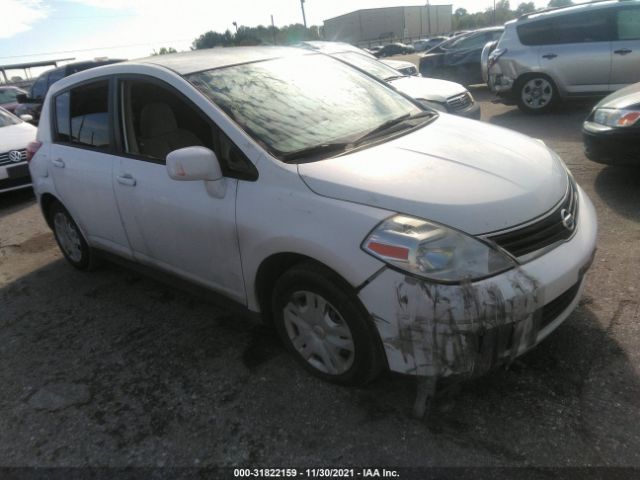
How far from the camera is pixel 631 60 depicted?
7785 millimetres

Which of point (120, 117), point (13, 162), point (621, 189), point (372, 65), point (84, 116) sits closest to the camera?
point (120, 117)

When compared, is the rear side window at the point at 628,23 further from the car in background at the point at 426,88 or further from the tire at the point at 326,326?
the tire at the point at 326,326

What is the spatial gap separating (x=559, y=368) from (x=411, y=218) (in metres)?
1.17

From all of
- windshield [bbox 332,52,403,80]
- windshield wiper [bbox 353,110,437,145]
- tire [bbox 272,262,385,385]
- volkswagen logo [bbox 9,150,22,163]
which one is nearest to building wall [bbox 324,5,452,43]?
windshield [bbox 332,52,403,80]

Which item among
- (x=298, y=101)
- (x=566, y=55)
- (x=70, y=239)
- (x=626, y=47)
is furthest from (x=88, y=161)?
(x=626, y=47)

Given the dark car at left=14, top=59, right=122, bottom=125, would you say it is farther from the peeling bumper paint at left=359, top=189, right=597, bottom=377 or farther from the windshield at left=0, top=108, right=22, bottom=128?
the peeling bumper paint at left=359, top=189, right=597, bottom=377

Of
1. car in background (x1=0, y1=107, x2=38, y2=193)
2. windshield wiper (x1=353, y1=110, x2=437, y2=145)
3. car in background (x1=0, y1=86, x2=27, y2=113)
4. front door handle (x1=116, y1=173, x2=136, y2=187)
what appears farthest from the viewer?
car in background (x1=0, y1=86, x2=27, y2=113)

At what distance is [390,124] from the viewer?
10.00ft

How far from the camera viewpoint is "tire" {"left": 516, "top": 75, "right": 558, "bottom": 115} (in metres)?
8.70

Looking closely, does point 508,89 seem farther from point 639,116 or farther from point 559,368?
point 559,368

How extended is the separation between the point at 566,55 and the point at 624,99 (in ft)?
13.5

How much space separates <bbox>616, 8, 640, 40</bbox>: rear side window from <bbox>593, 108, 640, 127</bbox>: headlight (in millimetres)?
4082

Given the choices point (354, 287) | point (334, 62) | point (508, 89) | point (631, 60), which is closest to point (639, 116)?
point (334, 62)

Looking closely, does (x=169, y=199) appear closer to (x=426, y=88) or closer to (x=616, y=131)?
(x=616, y=131)
